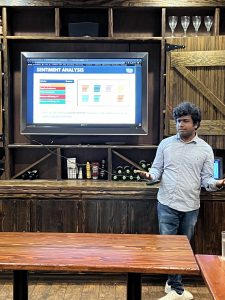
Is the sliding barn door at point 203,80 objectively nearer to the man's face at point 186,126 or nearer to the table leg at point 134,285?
the man's face at point 186,126

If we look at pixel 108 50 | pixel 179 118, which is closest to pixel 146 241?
pixel 179 118

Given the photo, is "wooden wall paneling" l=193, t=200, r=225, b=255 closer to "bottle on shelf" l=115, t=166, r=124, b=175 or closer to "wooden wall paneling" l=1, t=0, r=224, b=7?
"bottle on shelf" l=115, t=166, r=124, b=175

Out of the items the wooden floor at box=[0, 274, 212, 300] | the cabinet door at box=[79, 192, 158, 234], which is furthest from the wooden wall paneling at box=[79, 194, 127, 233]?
the wooden floor at box=[0, 274, 212, 300]

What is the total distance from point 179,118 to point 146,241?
1.23 m

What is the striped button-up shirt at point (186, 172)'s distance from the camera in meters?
3.39

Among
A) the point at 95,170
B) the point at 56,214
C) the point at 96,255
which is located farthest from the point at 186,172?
the point at 96,255

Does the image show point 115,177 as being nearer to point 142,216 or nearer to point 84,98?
point 142,216

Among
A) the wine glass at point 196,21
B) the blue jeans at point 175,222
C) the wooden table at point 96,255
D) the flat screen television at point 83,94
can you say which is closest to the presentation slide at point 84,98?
the flat screen television at point 83,94

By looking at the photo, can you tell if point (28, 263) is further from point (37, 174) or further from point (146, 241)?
point (37, 174)

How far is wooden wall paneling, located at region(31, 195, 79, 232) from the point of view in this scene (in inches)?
150

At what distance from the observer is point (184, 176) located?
3395 mm

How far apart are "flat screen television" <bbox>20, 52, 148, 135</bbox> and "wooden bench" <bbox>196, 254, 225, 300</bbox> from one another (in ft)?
6.74

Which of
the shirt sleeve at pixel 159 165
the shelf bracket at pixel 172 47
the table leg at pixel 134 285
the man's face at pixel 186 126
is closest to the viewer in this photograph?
the table leg at pixel 134 285

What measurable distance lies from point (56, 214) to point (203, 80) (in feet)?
5.64
